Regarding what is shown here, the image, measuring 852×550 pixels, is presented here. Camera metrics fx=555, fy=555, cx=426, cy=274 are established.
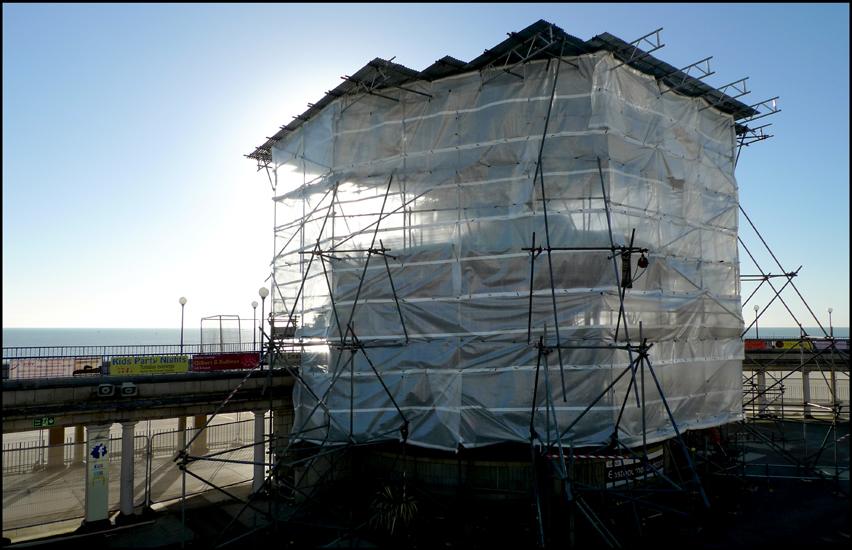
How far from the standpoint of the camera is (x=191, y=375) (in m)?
18.2

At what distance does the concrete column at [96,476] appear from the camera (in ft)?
53.1

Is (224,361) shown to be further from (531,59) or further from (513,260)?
(531,59)

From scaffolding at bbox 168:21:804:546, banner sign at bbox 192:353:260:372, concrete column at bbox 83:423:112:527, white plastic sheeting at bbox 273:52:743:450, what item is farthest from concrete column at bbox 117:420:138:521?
white plastic sheeting at bbox 273:52:743:450

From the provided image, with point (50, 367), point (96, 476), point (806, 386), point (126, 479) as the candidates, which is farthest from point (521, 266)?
point (806, 386)

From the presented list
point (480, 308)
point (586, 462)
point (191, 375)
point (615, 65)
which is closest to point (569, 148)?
point (615, 65)

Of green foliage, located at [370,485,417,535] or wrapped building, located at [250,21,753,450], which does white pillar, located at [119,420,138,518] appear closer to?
wrapped building, located at [250,21,753,450]

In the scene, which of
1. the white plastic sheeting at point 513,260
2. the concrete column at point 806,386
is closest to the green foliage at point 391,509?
the white plastic sheeting at point 513,260

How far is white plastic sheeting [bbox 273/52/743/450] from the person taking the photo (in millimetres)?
15523

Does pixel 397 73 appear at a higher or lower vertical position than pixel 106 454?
higher

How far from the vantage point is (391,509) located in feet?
48.6

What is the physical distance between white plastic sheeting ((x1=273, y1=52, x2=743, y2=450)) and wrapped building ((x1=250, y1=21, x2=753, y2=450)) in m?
0.06

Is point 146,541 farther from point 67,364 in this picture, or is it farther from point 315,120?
point 315,120

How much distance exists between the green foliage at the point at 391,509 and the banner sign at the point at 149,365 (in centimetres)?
822

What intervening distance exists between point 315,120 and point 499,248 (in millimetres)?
8859
